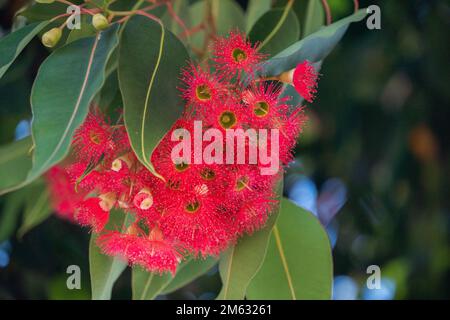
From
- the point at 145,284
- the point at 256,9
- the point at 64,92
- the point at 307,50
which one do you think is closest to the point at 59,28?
the point at 64,92

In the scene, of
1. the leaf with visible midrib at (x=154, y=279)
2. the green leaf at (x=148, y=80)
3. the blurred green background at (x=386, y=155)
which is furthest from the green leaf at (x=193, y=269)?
the blurred green background at (x=386, y=155)

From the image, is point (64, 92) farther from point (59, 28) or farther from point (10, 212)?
point (10, 212)

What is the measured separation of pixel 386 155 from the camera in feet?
9.41

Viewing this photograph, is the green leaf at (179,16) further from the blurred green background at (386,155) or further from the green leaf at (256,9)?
the blurred green background at (386,155)

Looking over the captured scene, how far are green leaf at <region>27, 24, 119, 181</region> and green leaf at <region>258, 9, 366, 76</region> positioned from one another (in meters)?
0.23

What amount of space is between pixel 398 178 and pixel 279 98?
1611mm

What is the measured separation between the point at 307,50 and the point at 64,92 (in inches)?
14.5

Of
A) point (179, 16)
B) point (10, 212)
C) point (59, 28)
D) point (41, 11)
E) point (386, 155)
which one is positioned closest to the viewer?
point (59, 28)

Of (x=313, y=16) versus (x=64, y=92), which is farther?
(x=313, y=16)

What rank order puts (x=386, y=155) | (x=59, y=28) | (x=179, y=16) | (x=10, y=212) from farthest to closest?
(x=386, y=155)
(x=10, y=212)
(x=179, y=16)
(x=59, y=28)

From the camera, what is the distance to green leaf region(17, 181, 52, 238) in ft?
5.49

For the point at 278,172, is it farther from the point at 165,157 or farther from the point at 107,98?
the point at 107,98

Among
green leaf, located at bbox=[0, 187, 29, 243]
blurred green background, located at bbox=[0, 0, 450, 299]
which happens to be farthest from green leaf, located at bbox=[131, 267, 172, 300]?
blurred green background, located at bbox=[0, 0, 450, 299]
